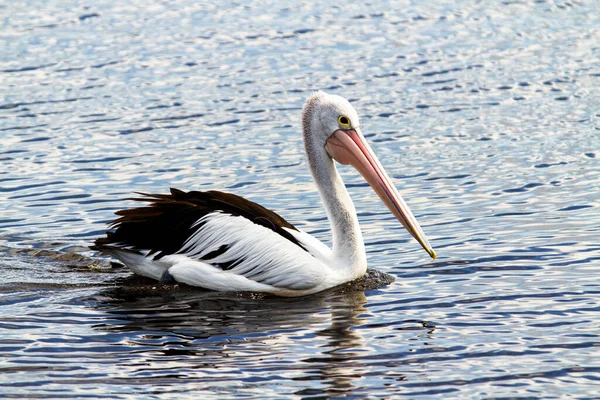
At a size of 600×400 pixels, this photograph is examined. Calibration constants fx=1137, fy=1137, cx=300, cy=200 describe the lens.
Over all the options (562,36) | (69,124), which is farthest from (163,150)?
(562,36)

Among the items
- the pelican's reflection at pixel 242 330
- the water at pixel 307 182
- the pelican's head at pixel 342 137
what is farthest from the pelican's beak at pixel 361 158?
the pelican's reflection at pixel 242 330

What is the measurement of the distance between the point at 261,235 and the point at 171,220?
0.62 meters

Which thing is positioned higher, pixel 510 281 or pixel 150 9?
pixel 150 9

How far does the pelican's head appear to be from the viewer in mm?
7539

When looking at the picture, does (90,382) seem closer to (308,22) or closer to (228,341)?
(228,341)

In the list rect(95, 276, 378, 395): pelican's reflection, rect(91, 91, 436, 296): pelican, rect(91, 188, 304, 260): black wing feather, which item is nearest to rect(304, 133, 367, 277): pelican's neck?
rect(91, 91, 436, 296): pelican

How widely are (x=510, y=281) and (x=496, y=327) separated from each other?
91 cm

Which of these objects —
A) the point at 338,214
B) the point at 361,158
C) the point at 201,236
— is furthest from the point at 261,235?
Answer: the point at 361,158

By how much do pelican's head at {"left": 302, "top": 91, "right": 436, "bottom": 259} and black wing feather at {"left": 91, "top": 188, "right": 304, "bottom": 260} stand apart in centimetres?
62

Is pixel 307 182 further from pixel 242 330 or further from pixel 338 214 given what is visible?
pixel 242 330

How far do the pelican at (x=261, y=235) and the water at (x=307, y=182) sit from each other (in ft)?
0.52

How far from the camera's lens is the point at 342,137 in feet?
24.8

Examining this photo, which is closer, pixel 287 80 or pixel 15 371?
pixel 15 371

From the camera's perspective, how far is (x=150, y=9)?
17016mm
